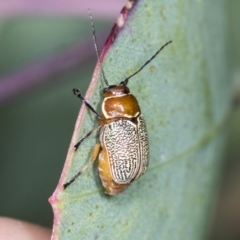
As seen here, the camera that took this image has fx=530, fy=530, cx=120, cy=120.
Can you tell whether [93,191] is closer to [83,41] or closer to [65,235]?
[65,235]

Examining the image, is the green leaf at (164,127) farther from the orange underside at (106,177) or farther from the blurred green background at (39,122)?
the blurred green background at (39,122)

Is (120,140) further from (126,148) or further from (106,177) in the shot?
(106,177)

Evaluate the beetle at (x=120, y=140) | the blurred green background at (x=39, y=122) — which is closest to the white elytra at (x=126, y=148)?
the beetle at (x=120, y=140)

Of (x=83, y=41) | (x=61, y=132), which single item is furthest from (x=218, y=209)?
(x=83, y=41)

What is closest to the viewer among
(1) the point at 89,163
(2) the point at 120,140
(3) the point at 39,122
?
(1) the point at 89,163

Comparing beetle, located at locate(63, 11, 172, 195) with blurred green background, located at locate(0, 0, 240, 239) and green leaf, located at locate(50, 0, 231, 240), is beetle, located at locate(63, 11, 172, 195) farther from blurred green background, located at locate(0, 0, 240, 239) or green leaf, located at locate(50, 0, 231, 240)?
blurred green background, located at locate(0, 0, 240, 239)

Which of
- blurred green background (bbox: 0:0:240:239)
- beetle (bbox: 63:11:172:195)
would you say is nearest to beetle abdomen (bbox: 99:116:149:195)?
beetle (bbox: 63:11:172:195)

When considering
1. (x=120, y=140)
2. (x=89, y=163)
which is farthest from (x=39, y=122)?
(x=89, y=163)
